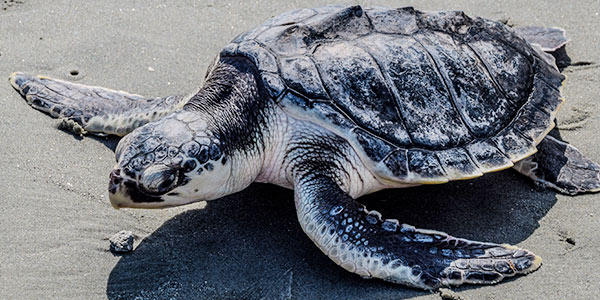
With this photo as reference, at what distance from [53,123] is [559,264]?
2.69 meters

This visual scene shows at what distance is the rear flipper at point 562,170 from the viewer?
3.31 m

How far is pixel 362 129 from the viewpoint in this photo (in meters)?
2.97

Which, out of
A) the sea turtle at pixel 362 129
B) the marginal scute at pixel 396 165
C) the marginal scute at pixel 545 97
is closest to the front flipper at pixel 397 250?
the sea turtle at pixel 362 129

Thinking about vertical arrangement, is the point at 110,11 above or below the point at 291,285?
above

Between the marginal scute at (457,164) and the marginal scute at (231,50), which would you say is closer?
the marginal scute at (457,164)

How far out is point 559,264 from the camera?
9.17 feet

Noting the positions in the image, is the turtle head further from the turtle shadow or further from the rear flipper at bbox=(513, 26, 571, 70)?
the rear flipper at bbox=(513, 26, 571, 70)

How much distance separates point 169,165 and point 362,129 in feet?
2.92

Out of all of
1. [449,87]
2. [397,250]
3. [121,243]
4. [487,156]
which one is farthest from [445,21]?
[121,243]

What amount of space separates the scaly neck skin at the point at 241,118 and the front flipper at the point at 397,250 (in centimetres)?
32

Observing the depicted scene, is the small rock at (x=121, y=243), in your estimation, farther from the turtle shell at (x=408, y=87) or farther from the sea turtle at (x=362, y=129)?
the turtle shell at (x=408, y=87)

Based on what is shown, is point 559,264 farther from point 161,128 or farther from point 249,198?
point 161,128

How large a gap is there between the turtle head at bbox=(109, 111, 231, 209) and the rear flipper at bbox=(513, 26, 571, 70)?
7.67ft

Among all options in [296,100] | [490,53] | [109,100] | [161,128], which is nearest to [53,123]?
[109,100]
